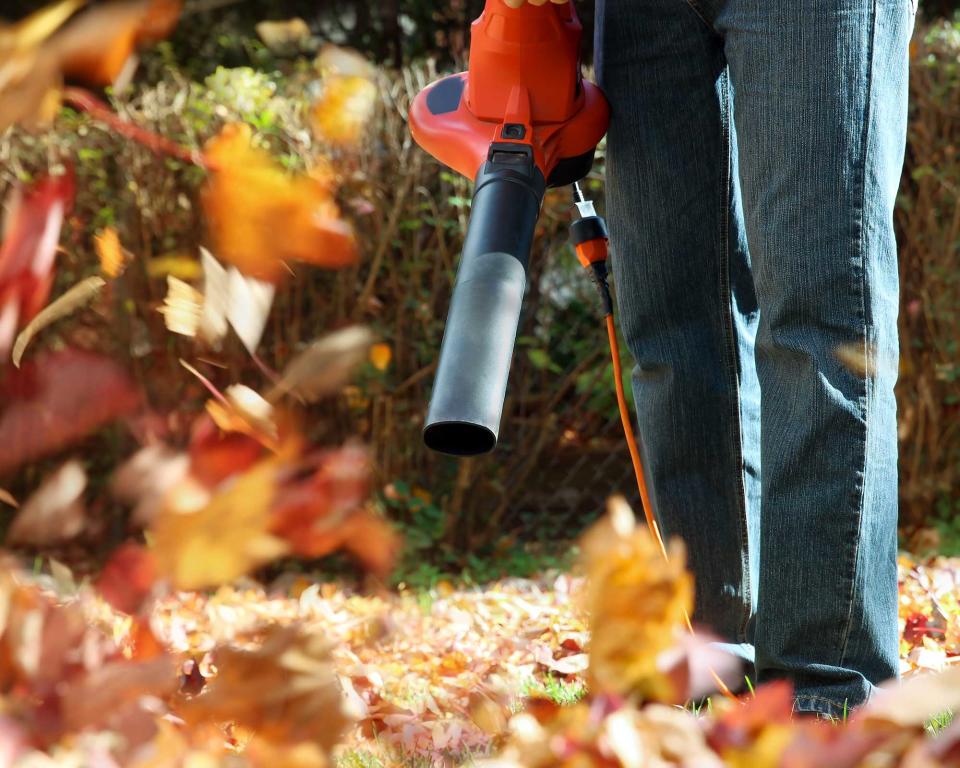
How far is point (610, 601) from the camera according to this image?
57 cm

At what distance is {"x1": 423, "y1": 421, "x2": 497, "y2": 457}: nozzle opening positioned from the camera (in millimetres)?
977

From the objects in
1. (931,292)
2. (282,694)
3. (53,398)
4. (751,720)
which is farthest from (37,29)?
(931,292)

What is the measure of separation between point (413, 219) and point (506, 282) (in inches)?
102

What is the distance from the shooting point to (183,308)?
809 mm

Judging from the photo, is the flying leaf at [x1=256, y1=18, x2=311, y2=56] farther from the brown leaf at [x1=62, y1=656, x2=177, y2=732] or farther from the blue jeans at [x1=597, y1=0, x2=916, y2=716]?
the brown leaf at [x1=62, y1=656, x2=177, y2=732]

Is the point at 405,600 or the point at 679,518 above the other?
the point at 679,518

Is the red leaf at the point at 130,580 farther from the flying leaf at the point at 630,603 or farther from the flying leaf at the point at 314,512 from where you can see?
the flying leaf at the point at 630,603

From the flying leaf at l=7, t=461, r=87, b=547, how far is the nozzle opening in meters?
0.35

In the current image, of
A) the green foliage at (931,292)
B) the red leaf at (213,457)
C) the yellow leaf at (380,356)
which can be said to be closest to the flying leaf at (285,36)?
the yellow leaf at (380,356)

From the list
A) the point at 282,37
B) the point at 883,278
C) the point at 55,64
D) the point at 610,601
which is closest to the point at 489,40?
the point at 883,278

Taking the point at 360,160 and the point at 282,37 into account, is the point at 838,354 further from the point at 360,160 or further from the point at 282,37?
the point at 282,37

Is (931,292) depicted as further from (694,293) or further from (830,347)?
(830,347)

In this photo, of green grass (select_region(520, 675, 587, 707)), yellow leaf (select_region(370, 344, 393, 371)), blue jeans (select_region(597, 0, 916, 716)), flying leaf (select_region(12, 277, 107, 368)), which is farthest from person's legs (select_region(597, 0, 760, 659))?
yellow leaf (select_region(370, 344, 393, 371))

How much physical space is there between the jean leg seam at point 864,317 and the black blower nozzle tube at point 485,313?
15.3 inches
